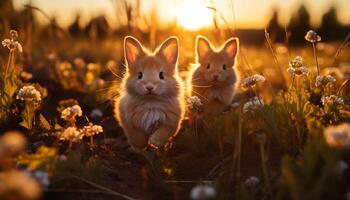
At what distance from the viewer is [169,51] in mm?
5414

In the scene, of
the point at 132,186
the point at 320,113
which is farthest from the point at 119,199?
the point at 320,113

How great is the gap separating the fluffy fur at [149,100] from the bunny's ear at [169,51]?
0.04 ft

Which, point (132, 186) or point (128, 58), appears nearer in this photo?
point (132, 186)

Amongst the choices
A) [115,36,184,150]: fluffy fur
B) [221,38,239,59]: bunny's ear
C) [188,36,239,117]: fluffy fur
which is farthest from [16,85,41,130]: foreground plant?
[221,38,239,59]: bunny's ear

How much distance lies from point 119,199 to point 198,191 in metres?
0.97

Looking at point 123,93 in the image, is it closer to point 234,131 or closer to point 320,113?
point 234,131

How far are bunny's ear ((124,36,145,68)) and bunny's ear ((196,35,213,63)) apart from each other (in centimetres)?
146

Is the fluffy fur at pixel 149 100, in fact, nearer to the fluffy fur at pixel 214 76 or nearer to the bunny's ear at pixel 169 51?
the bunny's ear at pixel 169 51

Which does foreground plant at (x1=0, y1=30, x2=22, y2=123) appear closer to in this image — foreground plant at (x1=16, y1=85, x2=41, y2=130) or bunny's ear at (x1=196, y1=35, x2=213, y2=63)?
foreground plant at (x1=16, y1=85, x2=41, y2=130)

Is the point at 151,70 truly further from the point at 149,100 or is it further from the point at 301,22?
the point at 301,22

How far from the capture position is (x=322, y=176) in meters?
2.78

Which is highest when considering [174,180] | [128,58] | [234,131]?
[128,58]

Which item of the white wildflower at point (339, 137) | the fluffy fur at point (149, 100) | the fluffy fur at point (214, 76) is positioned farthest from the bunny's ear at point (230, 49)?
the white wildflower at point (339, 137)

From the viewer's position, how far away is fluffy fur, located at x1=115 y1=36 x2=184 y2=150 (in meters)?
4.77
